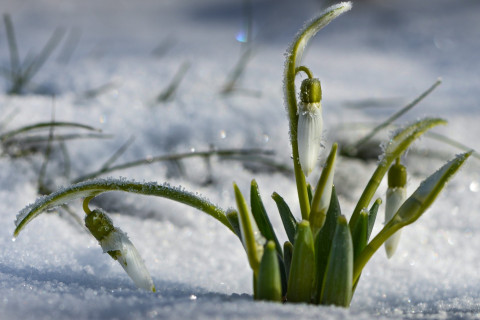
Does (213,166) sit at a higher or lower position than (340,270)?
higher

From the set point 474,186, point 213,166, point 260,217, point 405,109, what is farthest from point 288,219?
point 474,186

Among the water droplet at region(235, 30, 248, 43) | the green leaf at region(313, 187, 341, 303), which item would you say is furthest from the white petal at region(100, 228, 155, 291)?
the water droplet at region(235, 30, 248, 43)

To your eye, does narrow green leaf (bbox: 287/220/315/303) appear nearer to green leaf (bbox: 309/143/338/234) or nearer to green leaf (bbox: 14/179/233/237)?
green leaf (bbox: 309/143/338/234)

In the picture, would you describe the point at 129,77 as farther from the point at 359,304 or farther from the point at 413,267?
the point at 359,304

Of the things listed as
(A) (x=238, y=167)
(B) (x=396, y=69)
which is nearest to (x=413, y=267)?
(A) (x=238, y=167)

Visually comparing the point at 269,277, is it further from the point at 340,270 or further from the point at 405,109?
the point at 405,109
